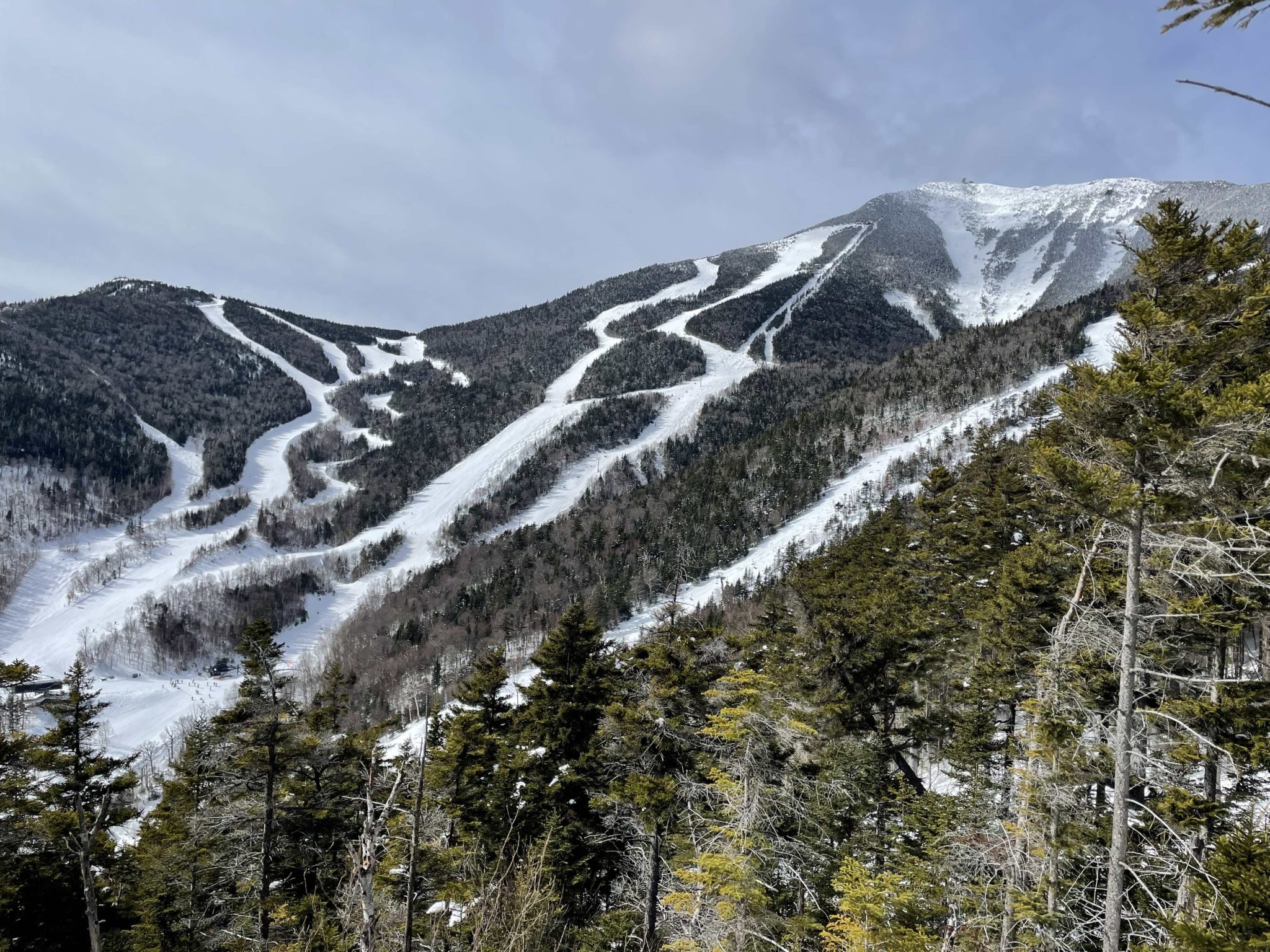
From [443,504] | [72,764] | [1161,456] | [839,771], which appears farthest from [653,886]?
[443,504]

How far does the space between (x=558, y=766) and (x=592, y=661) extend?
12.8ft

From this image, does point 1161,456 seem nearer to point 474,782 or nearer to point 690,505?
point 474,782

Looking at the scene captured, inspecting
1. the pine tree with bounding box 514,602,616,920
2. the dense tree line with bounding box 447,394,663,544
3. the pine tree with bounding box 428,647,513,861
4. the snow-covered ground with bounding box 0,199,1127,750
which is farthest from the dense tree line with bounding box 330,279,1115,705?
the pine tree with bounding box 514,602,616,920

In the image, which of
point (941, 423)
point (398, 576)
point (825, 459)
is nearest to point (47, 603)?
point (398, 576)

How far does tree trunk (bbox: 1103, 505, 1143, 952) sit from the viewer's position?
747 cm

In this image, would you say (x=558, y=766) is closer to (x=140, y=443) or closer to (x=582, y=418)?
(x=582, y=418)

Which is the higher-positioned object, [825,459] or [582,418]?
[582,418]

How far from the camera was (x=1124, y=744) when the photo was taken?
24.8ft

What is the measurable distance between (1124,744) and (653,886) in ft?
43.3

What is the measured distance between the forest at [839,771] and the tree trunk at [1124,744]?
0.16ft

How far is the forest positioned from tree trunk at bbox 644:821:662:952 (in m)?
0.28

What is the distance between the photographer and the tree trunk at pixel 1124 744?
7473 millimetres

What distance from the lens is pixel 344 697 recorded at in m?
23.4

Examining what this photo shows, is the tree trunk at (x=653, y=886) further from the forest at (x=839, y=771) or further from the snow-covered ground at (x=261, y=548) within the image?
the snow-covered ground at (x=261, y=548)
